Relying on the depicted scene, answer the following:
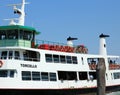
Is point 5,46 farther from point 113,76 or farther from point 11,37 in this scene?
point 113,76

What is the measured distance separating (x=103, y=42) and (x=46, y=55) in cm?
1298

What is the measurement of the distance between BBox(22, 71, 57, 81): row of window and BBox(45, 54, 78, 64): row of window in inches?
52.7

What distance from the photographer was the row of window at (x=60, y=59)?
31.8 m

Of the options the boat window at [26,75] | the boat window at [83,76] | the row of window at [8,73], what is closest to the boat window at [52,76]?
the boat window at [26,75]

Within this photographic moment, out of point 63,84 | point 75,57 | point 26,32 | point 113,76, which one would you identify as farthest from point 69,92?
point 113,76

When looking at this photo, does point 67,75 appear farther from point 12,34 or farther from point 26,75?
point 12,34

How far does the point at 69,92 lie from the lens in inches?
1312

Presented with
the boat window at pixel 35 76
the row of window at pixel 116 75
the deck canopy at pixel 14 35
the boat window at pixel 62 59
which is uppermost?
the deck canopy at pixel 14 35

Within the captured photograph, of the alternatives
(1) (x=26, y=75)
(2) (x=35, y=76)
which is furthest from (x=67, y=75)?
(1) (x=26, y=75)

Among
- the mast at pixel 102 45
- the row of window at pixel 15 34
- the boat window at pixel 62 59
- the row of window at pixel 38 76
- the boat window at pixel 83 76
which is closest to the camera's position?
the row of window at pixel 38 76

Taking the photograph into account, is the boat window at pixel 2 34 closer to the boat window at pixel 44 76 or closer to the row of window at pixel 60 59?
the row of window at pixel 60 59

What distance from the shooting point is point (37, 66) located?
30.1 meters

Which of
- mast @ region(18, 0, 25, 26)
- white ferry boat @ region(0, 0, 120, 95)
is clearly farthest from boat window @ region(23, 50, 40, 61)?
mast @ region(18, 0, 25, 26)

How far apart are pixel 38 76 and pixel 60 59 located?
3.68 m
